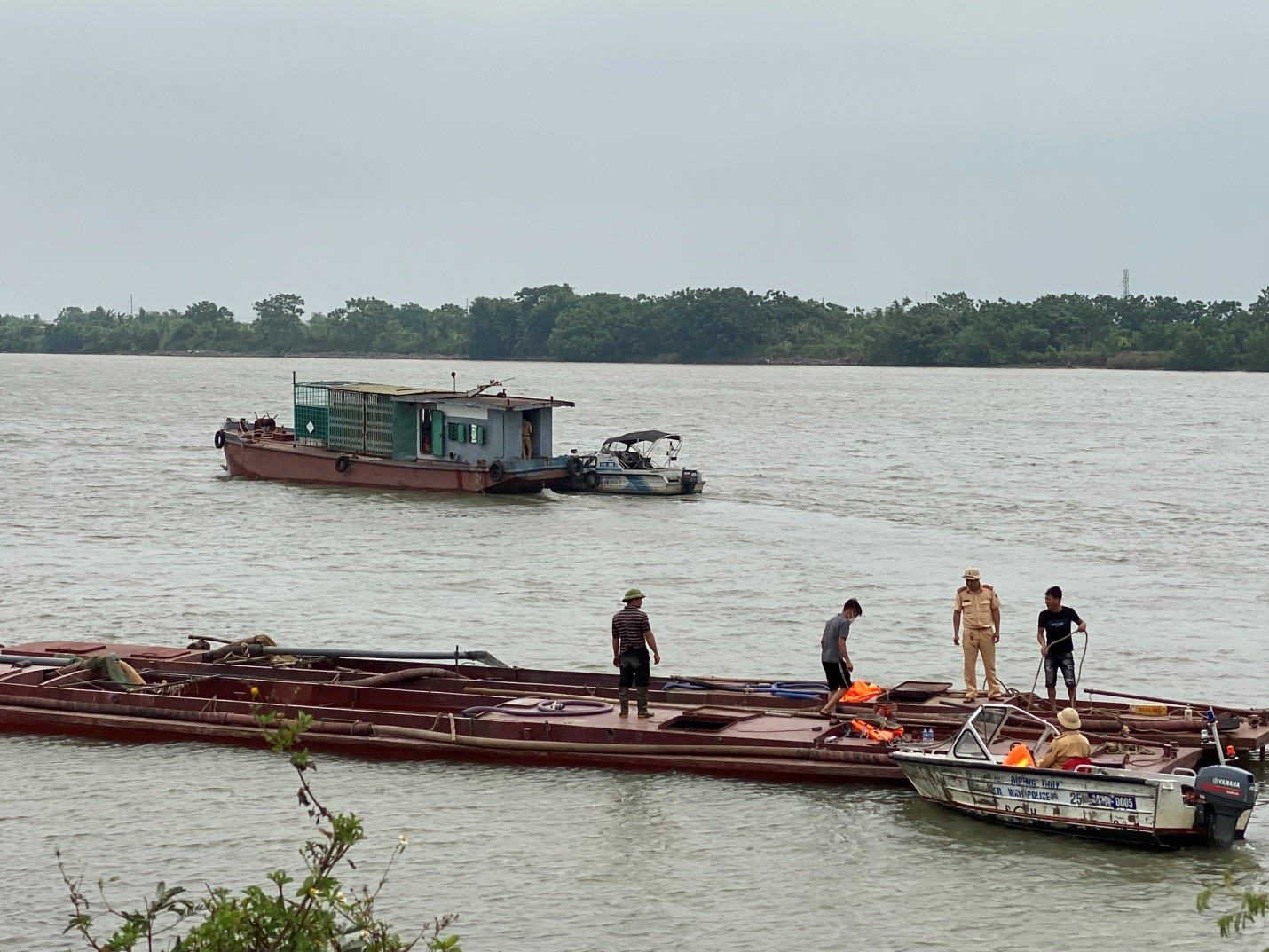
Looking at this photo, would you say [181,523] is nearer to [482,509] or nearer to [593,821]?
[482,509]

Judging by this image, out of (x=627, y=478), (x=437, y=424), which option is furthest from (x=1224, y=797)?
(x=627, y=478)

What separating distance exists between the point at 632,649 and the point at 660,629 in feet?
27.1

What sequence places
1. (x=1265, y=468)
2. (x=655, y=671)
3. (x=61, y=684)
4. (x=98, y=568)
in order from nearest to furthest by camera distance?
Result: (x=61, y=684)
(x=655, y=671)
(x=98, y=568)
(x=1265, y=468)

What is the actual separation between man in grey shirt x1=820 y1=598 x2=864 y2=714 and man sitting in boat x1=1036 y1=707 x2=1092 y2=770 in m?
2.65

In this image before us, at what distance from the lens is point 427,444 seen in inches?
1608

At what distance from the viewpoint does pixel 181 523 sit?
119 feet

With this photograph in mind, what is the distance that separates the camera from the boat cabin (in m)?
39.7

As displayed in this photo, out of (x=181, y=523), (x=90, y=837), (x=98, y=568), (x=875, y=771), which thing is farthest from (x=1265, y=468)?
(x=90, y=837)

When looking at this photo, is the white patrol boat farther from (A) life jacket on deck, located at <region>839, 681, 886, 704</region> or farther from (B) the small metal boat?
(B) the small metal boat

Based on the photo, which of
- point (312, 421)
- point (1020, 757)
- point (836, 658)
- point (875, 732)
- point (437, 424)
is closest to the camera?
point (1020, 757)

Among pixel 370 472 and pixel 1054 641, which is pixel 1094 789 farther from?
pixel 370 472

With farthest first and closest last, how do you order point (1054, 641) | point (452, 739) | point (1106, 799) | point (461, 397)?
point (461, 397) → point (1054, 641) → point (452, 739) → point (1106, 799)

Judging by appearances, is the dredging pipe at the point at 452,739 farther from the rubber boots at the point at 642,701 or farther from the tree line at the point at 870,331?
the tree line at the point at 870,331

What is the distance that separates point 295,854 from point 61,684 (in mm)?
5180
